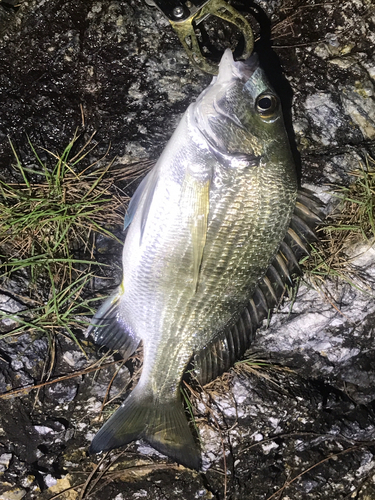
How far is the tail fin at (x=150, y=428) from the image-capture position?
249 cm

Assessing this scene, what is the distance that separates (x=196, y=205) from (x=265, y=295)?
0.81 metres

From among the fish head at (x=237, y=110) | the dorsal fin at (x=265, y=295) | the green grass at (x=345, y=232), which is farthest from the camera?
the green grass at (x=345, y=232)

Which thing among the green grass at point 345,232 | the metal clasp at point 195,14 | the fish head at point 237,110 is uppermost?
the metal clasp at point 195,14

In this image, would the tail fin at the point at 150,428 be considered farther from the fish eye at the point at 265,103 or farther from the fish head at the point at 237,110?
the fish eye at the point at 265,103

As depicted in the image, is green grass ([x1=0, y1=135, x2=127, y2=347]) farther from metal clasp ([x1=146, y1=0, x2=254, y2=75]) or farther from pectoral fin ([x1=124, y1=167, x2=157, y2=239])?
metal clasp ([x1=146, y1=0, x2=254, y2=75])

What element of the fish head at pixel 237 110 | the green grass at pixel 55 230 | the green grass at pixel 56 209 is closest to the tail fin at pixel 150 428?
the green grass at pixel 55 230

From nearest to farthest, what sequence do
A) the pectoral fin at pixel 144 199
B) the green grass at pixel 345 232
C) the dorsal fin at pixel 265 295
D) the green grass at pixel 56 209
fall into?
the pectoral fin at pixel 144 199
the dorsal fin at pixel 265 295
the green grass at pixel 56 209
the green grass at pixel 345 232

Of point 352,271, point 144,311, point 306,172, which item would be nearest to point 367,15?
point 306,172

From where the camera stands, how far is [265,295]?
255cm

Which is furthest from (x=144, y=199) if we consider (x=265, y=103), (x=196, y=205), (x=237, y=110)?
(x=265, y=103)

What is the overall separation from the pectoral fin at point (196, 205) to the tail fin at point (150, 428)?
1.12 m

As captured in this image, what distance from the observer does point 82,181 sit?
8.99 feet

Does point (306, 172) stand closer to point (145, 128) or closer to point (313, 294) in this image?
point (313, 294)

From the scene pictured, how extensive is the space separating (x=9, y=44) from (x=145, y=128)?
40.2 inches
